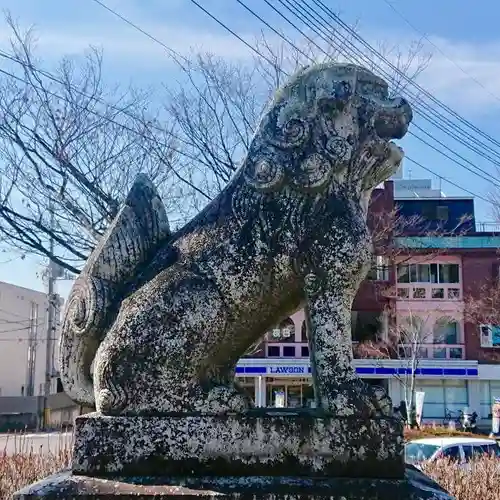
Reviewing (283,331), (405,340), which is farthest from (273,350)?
(283,331)

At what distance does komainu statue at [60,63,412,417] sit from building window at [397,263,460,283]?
26325 millimetres

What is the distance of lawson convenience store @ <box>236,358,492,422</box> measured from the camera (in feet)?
88.8

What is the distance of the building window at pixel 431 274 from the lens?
94.1 feet

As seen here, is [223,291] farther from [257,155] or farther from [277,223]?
[257,155]

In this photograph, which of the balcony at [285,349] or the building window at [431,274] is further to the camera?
the building window at [431,274]

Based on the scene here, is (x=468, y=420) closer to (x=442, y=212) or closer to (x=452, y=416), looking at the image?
(x=452, y=416)

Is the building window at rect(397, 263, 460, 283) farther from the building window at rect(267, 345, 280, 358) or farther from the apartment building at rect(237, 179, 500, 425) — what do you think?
the building window at rect(267, 345, 280, 358)

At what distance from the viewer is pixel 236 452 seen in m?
2.44

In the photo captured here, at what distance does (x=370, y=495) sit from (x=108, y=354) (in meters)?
1.05

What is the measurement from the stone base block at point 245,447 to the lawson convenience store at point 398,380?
2415cm

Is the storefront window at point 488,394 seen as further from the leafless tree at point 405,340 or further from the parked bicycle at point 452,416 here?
the leafless tree at point 405,340

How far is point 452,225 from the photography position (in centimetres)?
2705

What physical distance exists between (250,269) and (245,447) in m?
0.65

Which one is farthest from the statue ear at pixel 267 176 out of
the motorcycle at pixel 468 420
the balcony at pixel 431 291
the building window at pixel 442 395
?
the building window at pixel 442 395
